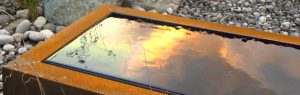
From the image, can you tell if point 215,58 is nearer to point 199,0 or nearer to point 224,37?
point 224,37

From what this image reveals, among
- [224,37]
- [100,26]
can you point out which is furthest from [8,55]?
[224,37]

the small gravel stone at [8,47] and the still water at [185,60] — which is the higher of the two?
the still water at [185,60]

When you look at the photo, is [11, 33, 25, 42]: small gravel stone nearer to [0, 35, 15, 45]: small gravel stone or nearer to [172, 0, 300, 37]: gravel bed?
[0, 35, 15, 45]: small gravel stone

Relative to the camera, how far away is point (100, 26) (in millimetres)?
2242

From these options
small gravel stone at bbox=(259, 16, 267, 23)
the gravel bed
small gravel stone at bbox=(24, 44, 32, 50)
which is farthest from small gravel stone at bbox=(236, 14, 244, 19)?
small gravel stone at bbox=(24, 44, 32, 50)

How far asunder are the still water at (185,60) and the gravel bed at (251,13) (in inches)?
60.6

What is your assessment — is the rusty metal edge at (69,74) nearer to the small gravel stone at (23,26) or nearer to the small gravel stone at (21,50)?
the small gravel stone at (21,50)

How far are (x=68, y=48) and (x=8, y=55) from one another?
1115 millimetres

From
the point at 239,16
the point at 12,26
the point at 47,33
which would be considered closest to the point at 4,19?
the point at 12,26

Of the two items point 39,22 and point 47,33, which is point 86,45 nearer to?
point 47,33

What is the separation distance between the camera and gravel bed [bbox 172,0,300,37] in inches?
144

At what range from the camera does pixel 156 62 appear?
1912mm

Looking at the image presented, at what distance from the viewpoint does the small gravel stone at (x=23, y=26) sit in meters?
3.31

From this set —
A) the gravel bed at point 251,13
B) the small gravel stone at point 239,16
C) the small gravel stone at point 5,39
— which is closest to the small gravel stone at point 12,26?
the small gravel stone at point 5,39
